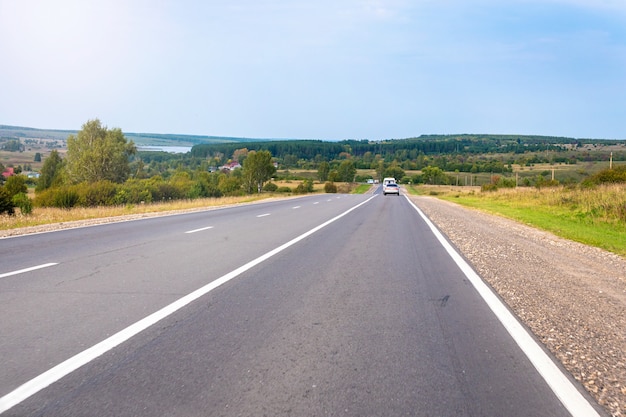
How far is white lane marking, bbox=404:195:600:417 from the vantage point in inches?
161

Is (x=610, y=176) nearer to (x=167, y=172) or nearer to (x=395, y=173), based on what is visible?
(x=167, y=172)

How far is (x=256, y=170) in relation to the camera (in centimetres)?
10350

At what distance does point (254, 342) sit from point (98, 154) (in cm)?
6555

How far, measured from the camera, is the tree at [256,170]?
10331cm

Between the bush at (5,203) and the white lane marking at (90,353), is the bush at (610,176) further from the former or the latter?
the white lane marking at (90,353)

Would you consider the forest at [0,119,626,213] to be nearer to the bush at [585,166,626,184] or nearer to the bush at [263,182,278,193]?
the bush at [263,182,278,193]

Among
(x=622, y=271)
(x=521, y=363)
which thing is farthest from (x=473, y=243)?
(x=521, y=363)

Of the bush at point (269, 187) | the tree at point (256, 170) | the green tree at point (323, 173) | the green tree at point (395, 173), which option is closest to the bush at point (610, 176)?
the tree at point (256, 170)

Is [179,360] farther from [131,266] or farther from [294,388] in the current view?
[131,266]

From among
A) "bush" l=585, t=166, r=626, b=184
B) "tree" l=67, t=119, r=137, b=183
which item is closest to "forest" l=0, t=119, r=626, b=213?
"tree" l=67, t=119, r=137, b=183

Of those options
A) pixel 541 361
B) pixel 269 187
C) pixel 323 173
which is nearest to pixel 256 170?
pixel 269 187

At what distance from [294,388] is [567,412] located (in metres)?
2.00

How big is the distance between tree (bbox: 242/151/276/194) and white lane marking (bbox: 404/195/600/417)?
314 ft

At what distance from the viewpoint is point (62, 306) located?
682 cm
